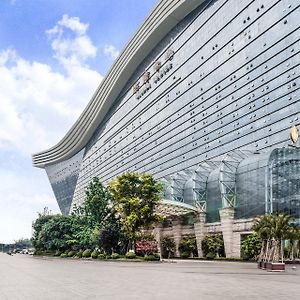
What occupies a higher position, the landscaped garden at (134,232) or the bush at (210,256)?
the landscaped garden at (134,232)

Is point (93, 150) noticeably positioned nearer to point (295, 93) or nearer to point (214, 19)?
point (214, 19)

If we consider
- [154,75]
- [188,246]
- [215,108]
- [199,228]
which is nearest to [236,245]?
[199,228]

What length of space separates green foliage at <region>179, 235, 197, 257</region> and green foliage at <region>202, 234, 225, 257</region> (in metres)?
4.06

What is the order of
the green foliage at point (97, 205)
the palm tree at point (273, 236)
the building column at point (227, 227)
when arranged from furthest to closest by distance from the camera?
the green foliage at point (97, 205), the building column at point (227, 227), the palm tree at point (273, 236)

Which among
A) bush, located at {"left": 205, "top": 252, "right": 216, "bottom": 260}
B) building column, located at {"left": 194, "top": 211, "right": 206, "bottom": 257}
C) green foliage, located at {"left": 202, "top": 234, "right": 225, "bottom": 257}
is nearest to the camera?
bush, located at {"left": 205, "top": 252, "right": 216, "bottom": 260}

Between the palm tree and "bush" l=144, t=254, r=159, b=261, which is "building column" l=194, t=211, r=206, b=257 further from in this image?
the palm tree

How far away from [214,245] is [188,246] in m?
7.75

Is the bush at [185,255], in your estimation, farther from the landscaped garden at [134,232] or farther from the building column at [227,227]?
the building column at [227,227]

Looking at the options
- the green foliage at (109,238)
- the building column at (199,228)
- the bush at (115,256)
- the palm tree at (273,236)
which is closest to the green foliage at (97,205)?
the green foliage at (109,238)

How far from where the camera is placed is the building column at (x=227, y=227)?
205 ft

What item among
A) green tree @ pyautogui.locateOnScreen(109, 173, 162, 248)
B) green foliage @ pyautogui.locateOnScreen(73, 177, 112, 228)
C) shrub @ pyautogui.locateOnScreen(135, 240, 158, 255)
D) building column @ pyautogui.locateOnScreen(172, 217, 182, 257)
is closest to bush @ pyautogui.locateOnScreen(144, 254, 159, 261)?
shrub @ pyautogui.locateOnScreen(135, 240, 158, 255)

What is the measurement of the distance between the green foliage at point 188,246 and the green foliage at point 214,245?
4059 mm

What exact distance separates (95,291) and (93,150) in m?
162

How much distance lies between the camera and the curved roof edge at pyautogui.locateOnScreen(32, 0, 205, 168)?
108 metres
